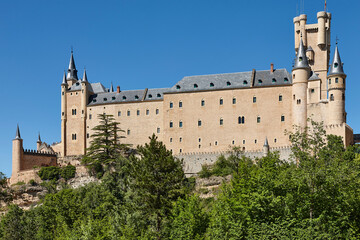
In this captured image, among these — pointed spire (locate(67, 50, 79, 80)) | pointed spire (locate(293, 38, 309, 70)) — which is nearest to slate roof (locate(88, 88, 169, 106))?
pointed spire (locate(67, 50, 79, 80))

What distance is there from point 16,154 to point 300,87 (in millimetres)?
41116

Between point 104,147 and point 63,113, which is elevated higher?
point 63,113

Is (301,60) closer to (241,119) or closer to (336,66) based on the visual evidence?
(336,66)

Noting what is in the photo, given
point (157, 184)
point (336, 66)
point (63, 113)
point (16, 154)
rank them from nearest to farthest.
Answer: point (157, 184) < point (336, 66) < point (16, 154) < point (63, 113)

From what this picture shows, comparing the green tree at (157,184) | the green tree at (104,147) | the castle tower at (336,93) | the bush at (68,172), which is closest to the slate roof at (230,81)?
the castle tower at (336,93)

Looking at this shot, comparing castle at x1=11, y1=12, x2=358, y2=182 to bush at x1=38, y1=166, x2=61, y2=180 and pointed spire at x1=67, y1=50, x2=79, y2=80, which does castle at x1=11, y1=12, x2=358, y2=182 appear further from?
pointed spire at x1=67, y1=50, x2=79, y2=80

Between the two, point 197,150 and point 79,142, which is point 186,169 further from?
point 79,142

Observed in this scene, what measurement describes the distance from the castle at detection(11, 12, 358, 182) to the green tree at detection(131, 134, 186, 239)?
22702 millimetres

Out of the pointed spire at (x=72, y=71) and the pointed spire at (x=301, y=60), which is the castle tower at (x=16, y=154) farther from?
the pointed spire at (x=301, y=60)

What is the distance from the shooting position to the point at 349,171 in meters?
30.5

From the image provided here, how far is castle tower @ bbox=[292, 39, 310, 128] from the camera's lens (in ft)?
200

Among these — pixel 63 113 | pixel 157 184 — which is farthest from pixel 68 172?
pixel 157 184

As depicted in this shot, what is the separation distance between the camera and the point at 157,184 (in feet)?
129

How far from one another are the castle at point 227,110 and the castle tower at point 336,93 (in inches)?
4.4
